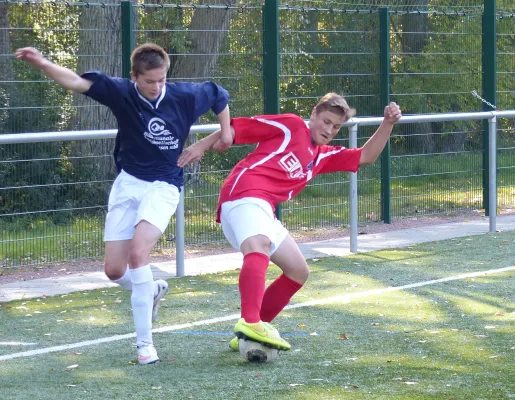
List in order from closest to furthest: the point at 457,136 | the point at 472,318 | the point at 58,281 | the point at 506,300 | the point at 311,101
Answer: the point at 472,318 → the point at 506,300 → the point at 58,281 → the point at 311,101 → the point at 457,136

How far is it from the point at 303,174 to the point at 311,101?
5937 mm

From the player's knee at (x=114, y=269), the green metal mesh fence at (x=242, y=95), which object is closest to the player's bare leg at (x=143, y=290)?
the player's knee at (x=114, y=269)

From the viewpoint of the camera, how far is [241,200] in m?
6.11

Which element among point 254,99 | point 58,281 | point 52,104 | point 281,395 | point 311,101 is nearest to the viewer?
point 281,395

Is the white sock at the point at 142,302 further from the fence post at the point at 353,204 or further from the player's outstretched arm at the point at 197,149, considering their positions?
the fence post at the point at 353,204

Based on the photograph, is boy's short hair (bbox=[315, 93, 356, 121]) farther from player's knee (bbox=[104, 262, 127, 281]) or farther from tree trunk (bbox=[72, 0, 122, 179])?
tree trunk (bbox=[72, 0, 122, 179])

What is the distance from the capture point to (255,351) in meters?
5.76

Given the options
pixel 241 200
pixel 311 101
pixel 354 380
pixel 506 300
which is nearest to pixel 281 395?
pixel 354 380

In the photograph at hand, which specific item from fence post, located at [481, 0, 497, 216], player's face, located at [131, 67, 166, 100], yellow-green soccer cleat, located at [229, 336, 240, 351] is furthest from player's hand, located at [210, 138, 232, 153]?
fence post, located at [481, 0, 497, 216]

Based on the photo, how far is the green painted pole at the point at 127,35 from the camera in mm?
10008

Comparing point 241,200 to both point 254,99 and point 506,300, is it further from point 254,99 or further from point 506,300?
point 254,99

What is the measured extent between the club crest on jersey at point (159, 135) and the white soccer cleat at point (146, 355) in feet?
3.57

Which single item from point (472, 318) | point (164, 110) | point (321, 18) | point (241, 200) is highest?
point (321, 18)

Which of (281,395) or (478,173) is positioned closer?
(281,395)
